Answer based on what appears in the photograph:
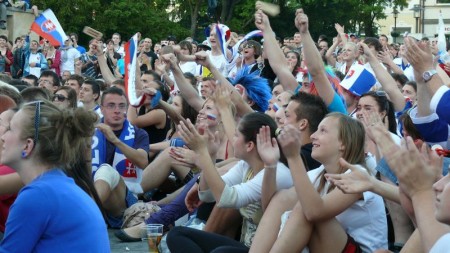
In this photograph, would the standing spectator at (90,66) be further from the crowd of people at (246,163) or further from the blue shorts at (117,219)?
the blue shorts at (117,219)

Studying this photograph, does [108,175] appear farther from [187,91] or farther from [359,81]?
[359,81]

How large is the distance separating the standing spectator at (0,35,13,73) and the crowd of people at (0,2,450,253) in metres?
10.5

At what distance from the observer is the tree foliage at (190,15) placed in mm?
38469

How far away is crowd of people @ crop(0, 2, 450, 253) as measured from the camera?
4062 millimetres

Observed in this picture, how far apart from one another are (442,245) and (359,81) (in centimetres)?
545

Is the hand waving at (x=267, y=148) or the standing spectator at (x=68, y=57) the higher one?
the hand waving at (x=267, y=148)

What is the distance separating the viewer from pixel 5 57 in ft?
73.5

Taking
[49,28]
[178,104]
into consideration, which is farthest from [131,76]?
[49,28]

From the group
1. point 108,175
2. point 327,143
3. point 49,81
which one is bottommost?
point 108,175

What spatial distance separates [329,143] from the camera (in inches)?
230

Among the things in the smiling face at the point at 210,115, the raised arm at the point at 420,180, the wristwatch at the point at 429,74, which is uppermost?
the wristwatch at the point at 429,74

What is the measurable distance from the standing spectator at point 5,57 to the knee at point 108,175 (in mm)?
14136

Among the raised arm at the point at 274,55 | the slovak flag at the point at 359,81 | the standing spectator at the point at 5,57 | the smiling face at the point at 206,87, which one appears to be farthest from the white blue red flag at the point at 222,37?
the standing spectator at the point at 5,57

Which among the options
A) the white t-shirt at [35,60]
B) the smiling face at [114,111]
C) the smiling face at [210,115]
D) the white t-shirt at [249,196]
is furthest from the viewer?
the white t-shirt at [35,60]
